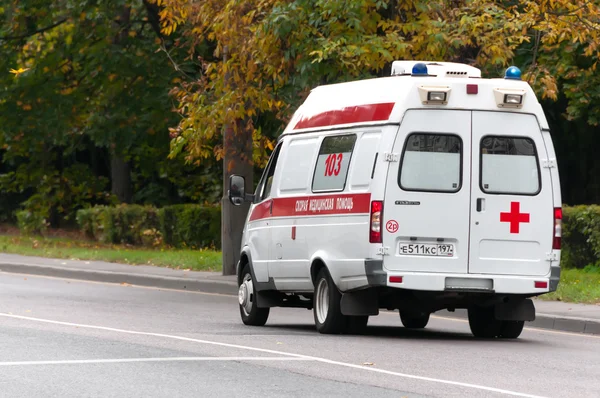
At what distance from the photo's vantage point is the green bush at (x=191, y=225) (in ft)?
100

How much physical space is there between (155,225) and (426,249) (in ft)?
66.7

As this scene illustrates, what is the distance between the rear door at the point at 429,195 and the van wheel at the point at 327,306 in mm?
956

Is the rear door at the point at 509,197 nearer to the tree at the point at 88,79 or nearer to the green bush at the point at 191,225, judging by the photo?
the tree at the point at 88,79

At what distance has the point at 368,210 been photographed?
12531 millimetres

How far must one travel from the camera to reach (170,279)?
72.0 feet

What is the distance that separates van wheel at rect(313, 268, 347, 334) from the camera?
13148 millimetres

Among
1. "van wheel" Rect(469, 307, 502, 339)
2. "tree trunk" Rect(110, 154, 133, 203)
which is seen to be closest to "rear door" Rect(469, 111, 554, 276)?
"van wheel" Rect(469, 307, 502, 339)

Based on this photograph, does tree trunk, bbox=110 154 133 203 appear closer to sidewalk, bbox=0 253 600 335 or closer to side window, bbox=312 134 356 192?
sidewalk, bbox=0 253 600 335

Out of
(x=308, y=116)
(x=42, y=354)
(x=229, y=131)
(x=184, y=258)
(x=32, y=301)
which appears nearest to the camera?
(x=42, y=354)

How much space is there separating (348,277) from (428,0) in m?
6.95

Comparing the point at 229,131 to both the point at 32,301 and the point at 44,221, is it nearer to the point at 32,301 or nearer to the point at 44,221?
the point at 32,301

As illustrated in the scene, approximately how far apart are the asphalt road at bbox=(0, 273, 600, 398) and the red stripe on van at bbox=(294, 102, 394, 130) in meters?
2.21

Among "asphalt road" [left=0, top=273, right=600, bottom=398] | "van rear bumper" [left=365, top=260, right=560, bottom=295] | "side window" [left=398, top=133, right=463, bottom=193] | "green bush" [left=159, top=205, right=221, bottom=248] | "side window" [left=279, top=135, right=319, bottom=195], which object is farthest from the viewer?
"green bush" [left=159, top=205, right=221, bottom=248]

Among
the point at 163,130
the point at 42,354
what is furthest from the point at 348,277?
the point at 163,130
